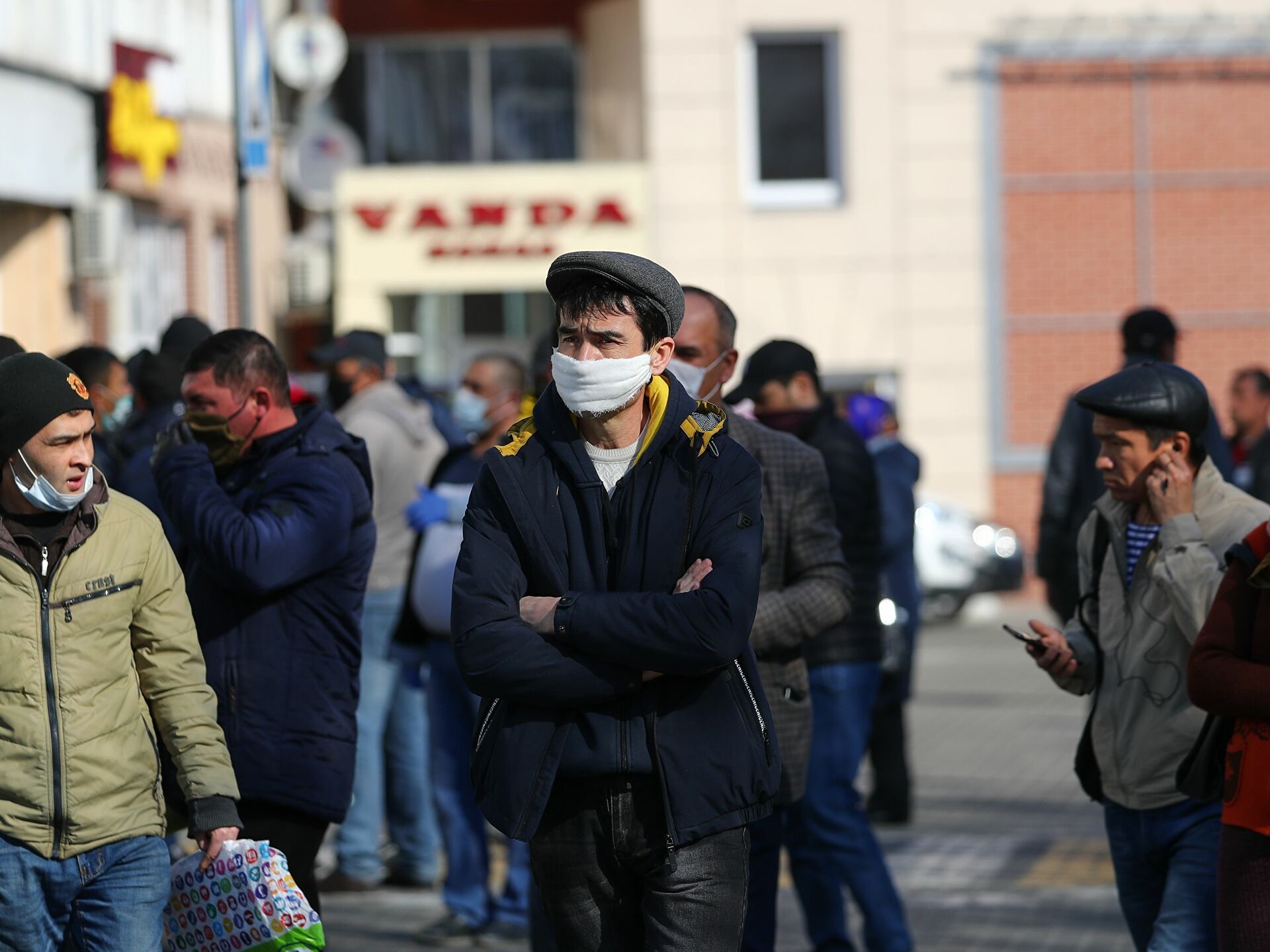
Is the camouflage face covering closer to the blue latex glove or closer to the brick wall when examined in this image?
the blue latex glove

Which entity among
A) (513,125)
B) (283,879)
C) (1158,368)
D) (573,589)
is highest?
(513,125)

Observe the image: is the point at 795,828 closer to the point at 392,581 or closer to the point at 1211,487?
the point at 1211,487

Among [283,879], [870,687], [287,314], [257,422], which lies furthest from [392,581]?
[287,314]

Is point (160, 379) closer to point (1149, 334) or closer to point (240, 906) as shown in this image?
point (240, 906)

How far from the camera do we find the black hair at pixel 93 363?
8469 mm

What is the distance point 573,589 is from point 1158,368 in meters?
1.84

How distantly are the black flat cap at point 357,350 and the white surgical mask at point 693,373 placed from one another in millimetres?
3704

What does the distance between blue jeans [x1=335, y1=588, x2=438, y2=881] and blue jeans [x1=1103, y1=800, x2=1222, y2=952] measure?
13.5 ft

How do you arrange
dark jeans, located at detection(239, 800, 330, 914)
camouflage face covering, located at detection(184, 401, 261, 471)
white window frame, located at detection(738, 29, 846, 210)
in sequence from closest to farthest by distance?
dark jeans, located at detection(239, 800, 330, 914) → camouflage face covering, located at detection(184, 401, 261, 471) → white window frame, located at detection(738, 29, 846, 210)

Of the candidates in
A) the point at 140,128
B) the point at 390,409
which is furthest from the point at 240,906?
the point at 140,128

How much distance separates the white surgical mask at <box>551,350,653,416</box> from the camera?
4273 mm

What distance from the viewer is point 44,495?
14.9 ft

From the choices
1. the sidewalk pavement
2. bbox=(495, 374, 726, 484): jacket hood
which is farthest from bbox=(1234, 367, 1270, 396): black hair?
bbox=(495, 374, 726, 484): jacket hood

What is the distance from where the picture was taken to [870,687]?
718 cm
